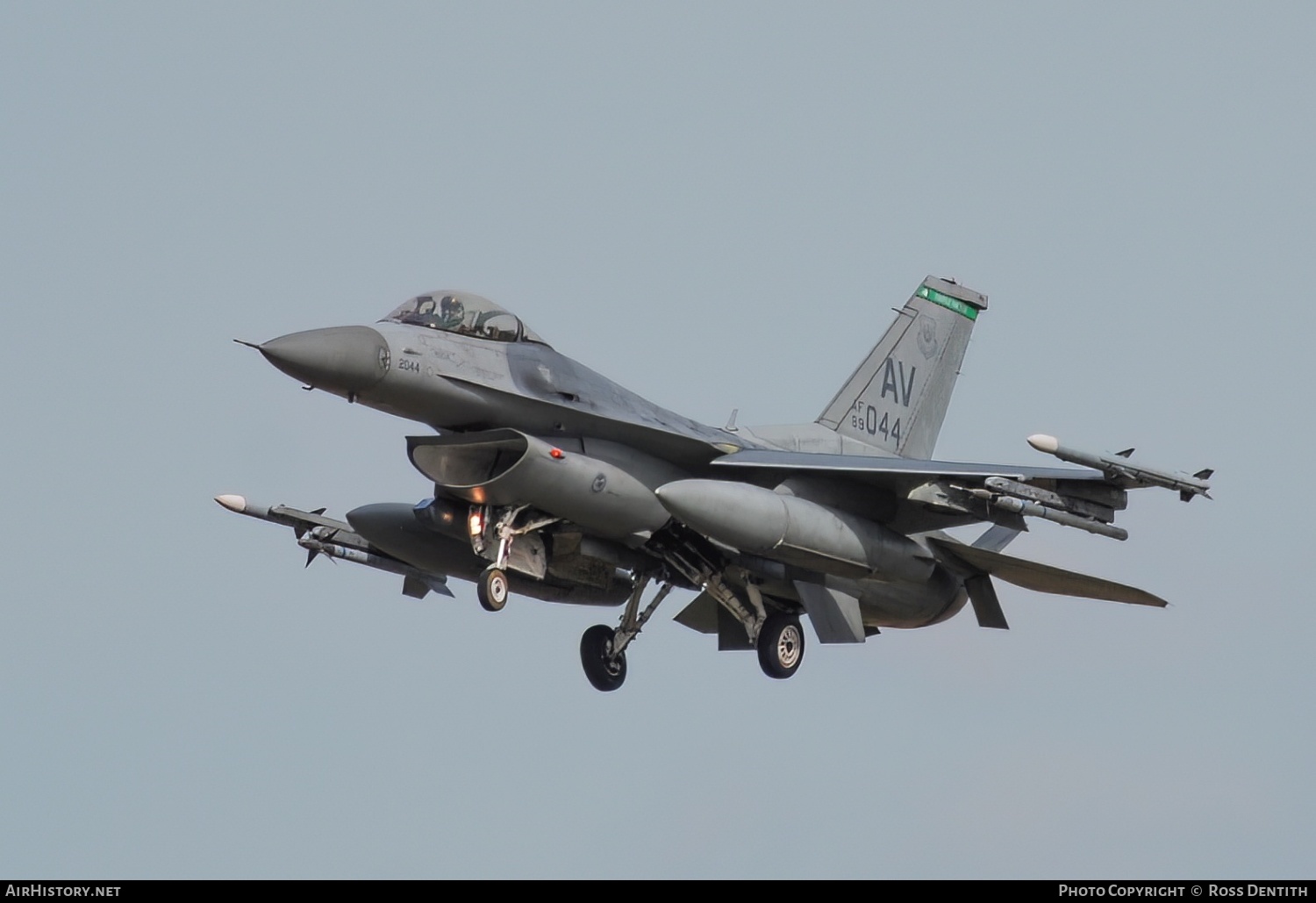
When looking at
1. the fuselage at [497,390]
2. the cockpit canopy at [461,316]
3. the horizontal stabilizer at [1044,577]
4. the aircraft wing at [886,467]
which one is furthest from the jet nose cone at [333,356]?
the horizontal stabilizer at [1044,577]

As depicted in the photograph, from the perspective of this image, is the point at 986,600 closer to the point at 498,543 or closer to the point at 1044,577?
the point at 1044,577

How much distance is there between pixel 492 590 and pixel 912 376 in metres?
7.90

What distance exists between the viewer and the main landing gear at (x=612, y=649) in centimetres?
2381

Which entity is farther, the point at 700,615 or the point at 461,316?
the point at 700,615

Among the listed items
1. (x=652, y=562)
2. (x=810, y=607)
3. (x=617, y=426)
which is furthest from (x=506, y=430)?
(x=810, y=607)

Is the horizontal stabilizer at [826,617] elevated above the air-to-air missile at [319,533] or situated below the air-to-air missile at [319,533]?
above

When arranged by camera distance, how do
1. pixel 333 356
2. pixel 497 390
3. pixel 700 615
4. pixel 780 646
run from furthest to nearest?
pixel 700 615 < pixel 780 646 < pixel 497 390 < pixel 333 356

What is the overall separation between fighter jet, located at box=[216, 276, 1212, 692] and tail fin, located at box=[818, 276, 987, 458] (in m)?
0.73

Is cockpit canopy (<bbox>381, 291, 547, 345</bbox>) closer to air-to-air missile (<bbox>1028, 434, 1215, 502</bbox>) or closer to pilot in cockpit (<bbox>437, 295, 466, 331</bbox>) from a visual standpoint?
pilot in cockpit (<bbox>437, 295, 466, 331</bbox>)

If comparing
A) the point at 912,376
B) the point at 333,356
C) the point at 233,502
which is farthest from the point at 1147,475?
the point at 233,502

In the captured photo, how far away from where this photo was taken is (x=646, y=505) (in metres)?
21.6

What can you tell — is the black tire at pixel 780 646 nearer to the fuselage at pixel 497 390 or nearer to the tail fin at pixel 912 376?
the fuselage at pixel 497 390

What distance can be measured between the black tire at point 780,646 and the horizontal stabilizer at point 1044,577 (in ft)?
6.30
